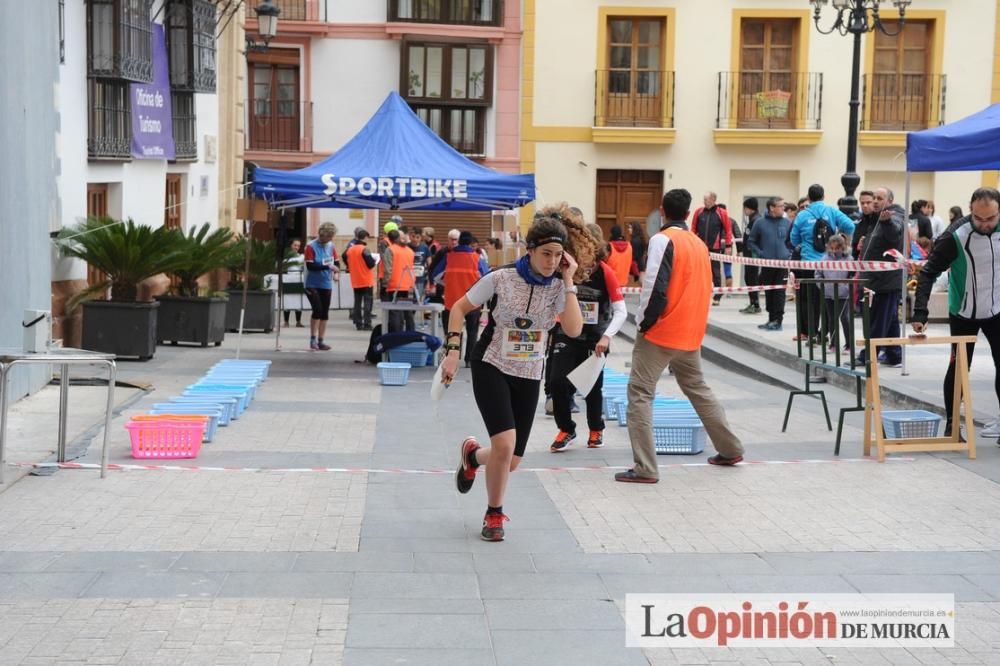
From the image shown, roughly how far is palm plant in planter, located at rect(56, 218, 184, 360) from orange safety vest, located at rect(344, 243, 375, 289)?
5696 mm

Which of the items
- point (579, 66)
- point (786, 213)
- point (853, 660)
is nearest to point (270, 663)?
point (853, 660)

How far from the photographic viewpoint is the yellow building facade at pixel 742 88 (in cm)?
3266

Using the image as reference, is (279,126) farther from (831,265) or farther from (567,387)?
(567,387)

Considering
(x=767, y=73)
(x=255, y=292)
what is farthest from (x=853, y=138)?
(x=767, y=73)

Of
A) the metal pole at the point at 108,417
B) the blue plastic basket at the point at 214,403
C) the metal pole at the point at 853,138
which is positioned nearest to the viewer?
the metal pole at the point at 108,417

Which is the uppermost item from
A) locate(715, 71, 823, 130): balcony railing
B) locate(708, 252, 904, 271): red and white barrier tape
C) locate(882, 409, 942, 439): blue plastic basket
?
locate(715, 71, 823, 130): balcony railing

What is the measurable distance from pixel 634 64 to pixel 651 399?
24833mm

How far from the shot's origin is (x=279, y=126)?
34375 mm

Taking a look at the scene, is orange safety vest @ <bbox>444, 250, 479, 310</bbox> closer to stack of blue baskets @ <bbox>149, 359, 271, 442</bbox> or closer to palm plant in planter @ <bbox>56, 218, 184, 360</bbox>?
stack of blue baskets @ <bbox>149, 359, 271, 442</bbox>

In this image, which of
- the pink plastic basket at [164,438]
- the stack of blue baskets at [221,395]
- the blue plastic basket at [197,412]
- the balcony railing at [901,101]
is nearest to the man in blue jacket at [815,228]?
the stack of blue baskets at [221,395]

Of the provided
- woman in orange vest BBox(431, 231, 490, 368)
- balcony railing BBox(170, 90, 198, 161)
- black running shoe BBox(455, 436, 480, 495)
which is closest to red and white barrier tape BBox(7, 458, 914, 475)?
black running shoe BBox(455, 436, 480, 495)

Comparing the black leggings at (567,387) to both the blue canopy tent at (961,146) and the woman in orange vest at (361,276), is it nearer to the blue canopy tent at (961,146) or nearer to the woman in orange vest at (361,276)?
the blue canopy tent at (961,146)

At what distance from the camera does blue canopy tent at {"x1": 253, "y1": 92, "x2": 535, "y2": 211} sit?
618 inches

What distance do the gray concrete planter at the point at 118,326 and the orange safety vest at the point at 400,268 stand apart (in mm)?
4921
